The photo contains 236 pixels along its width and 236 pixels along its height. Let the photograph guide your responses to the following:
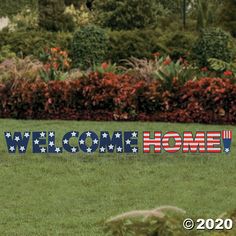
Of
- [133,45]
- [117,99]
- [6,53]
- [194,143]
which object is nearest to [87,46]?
[133,45]

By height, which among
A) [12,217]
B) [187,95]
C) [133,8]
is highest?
[133,8]

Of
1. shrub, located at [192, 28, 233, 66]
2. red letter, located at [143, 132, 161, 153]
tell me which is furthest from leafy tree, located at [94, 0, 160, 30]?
red letter, located at [143, 132, 161, 153]

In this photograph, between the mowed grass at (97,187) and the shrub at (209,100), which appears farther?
the shrub at (209,100)

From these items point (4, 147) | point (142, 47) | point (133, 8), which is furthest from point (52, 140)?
point (133, 8)

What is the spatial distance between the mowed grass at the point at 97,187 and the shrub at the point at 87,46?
8766 millimetres

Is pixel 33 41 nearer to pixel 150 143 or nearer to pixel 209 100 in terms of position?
pixel 209 100

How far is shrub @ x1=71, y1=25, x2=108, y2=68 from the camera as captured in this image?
17.7 m

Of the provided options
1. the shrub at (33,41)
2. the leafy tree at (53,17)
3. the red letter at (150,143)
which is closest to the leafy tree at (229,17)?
the leafy tree at (53,17)

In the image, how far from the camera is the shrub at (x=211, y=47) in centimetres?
1686

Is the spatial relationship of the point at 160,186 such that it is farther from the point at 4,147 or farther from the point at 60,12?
the point at 60,12

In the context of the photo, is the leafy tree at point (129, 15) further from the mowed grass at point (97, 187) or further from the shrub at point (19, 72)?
the mowed grass at point (97, 187)

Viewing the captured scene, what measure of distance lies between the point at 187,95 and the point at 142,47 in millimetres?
7844

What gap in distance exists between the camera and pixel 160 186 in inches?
270

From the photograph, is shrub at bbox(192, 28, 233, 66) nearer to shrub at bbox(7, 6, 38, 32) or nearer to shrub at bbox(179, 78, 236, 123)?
shrub at bbox(179, 78, 236, 123)
